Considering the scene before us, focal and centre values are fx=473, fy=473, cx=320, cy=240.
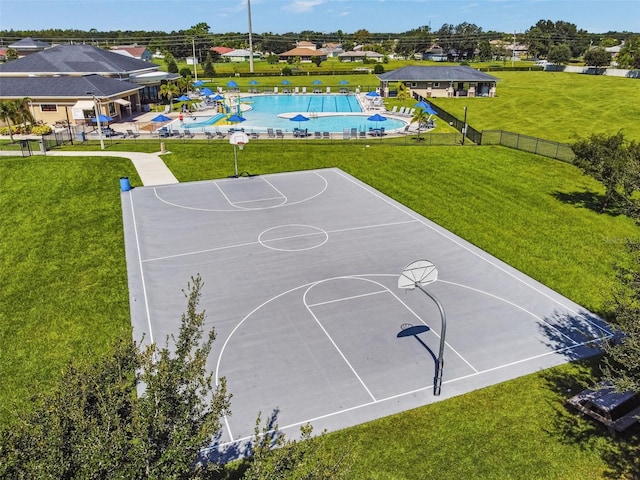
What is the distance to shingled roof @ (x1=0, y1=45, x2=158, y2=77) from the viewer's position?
5425 cm

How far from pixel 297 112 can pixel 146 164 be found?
109ft

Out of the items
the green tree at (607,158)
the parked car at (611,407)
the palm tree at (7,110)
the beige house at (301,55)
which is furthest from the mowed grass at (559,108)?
the beige house at (301,55)

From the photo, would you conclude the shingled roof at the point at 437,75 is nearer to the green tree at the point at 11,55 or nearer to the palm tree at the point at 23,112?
the palm tree at the point at 23,112

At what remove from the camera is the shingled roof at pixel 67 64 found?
5425 centimetres

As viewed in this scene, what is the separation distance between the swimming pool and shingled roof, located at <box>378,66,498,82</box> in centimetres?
754

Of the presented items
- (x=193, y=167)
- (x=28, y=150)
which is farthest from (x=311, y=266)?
(x=28, y=150)

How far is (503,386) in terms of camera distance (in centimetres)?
1294

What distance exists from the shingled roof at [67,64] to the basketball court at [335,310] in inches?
1503

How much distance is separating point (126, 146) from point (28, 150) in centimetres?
709

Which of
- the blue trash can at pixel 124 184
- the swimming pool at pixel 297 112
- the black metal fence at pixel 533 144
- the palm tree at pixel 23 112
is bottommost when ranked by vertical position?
the blue trash can at pixel 124 184

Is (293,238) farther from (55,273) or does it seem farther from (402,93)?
(402,93)

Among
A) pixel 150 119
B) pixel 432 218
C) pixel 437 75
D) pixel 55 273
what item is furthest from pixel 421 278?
pixel 437 75

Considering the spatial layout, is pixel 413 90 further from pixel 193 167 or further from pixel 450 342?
pixel 450 342

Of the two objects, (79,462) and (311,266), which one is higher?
(79,462)
